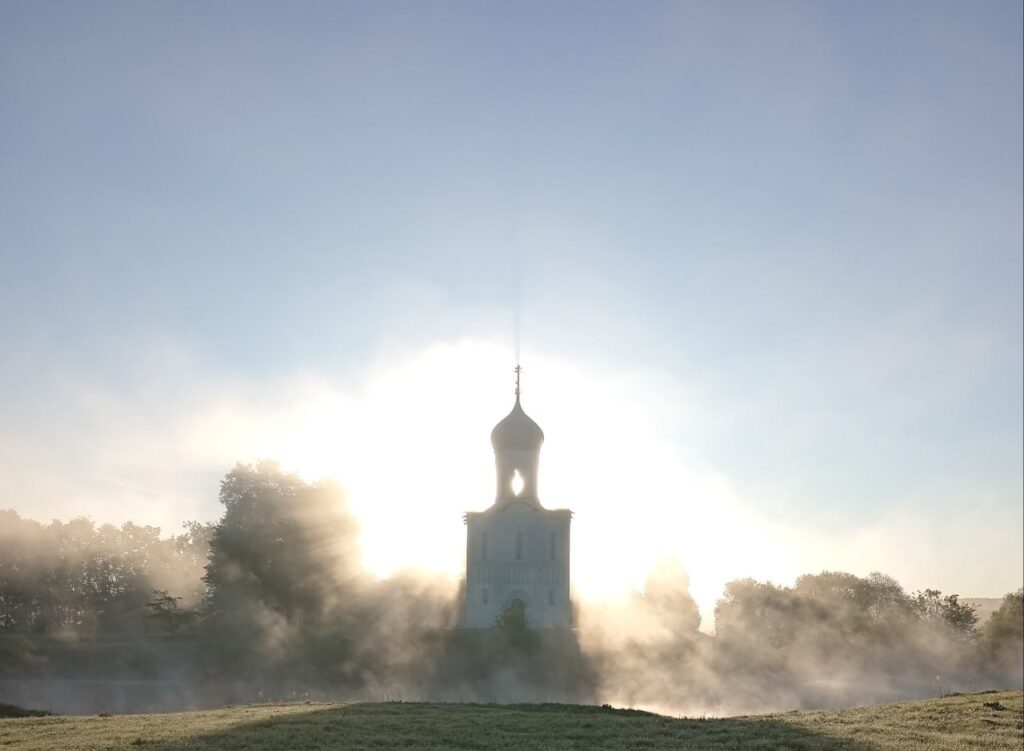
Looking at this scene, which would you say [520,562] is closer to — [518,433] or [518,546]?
[518,546]

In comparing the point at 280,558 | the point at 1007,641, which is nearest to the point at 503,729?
the point at 280,558

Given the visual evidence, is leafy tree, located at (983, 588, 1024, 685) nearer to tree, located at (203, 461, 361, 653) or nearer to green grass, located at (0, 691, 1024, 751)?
green grass, located at (0, 691, 1024, 751)

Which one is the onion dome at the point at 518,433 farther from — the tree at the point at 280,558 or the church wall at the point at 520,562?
the tree at the point at 280,558

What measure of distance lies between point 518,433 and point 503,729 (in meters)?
41.1

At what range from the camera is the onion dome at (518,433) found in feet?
218

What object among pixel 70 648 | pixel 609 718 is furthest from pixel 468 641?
pixel 609 718

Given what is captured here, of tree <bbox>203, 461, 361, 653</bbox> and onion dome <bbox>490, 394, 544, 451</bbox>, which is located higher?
onion dome <bbox>490, 394, 544, 451</bbox>

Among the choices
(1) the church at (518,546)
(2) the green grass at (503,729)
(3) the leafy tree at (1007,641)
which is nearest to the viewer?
(2) the green grass at (503,729)

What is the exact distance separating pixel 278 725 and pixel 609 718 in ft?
30.4

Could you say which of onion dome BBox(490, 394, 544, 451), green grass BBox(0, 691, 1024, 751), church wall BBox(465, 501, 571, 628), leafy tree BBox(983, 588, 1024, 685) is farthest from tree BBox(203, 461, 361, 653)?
leafy tree BBox(983, 588, 1024, 685)

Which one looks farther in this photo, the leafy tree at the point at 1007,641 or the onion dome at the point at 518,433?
the onion dome at the point at 518,433

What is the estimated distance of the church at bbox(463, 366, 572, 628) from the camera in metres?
65.2

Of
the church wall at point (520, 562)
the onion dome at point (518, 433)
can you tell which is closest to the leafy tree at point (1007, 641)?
the church wall at point (520, 562)

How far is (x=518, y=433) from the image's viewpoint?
6638cm
